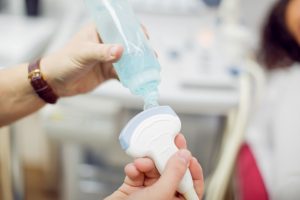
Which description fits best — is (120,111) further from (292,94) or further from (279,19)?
(279,19)

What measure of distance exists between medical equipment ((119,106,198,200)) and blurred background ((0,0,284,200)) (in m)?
0.47

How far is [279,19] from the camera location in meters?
1.24

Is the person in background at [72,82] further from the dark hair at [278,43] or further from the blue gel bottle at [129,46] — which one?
the dark hair at [278,43]

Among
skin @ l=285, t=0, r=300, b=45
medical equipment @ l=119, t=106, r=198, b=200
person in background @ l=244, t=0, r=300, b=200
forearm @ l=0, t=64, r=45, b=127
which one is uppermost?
medical equipment @ l=119, t=106, r=198, b=200

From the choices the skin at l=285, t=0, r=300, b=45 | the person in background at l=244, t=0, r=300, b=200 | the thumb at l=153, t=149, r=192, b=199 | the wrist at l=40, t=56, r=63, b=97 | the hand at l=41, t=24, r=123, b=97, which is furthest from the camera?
the skin at l=285, t=0, r=300, b=45

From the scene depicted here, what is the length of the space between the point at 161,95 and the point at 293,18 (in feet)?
1.55

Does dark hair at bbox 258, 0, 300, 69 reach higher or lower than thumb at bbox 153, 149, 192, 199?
lower

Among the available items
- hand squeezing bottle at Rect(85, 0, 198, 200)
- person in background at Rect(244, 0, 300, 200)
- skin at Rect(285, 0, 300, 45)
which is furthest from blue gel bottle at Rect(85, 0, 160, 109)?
skin at Rect(285, 0, 300, 45)

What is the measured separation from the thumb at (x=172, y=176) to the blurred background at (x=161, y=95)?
49 cm

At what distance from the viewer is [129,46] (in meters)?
0.57

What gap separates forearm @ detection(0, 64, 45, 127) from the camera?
0.73 m

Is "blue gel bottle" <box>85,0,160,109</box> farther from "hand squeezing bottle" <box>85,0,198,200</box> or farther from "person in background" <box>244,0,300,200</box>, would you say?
"person in background" <box>244,0,300,200</box>

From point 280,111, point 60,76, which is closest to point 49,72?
point 60,76

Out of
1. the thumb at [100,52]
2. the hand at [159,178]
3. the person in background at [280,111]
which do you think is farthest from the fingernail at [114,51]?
the person in background at [280,111]
